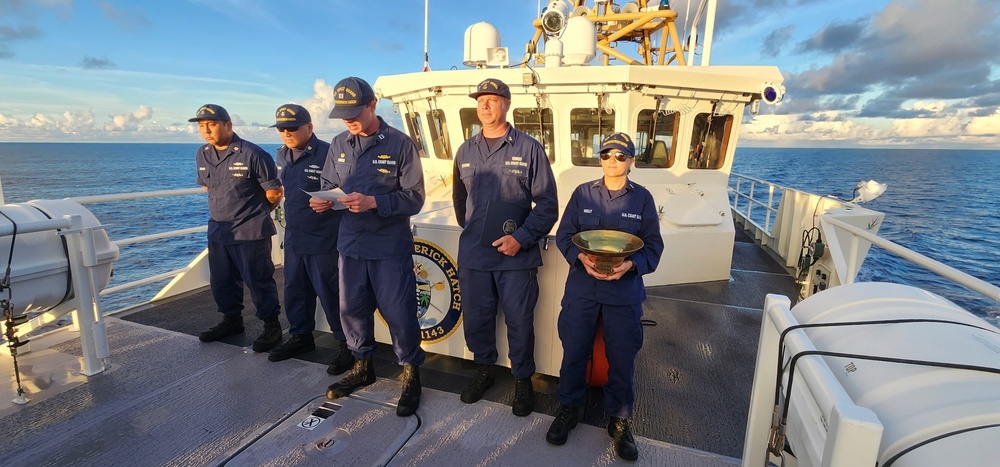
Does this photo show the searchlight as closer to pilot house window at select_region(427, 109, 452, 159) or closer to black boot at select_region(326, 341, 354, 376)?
pilot house window at select_region(427, 109, 452, 159)

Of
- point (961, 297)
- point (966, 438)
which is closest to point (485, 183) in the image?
point (966, 438)

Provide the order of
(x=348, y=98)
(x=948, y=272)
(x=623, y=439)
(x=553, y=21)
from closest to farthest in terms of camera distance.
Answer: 1. (x=948, y=272)
2. (x=623, y=439)
3. (x=348, y=98)
4. (x=553, y=21)

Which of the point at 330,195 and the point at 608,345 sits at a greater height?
the point at 330,195

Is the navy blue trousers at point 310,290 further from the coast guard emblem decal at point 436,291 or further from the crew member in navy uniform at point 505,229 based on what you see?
the crew member in navy uniform at point 505,229

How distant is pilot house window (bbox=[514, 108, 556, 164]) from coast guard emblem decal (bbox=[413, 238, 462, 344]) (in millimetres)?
2886

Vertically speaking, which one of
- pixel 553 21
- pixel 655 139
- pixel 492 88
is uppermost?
pixel 553 21

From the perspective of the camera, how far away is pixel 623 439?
2.38 m

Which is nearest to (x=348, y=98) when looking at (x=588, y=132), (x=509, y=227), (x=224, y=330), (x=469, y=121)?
(x=509, y=227)

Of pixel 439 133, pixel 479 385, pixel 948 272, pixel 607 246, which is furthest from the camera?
pixel 439 133

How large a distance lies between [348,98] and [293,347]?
1.89m

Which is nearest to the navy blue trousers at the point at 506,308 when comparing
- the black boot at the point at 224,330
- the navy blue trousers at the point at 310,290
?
the navy blue trousers at the point at 310,290

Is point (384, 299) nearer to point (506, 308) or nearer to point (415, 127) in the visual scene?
point (506, 308)

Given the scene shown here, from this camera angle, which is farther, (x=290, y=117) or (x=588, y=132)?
→ (x=588, y=132)

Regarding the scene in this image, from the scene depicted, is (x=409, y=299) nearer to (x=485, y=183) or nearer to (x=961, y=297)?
(x=485, y=183)
